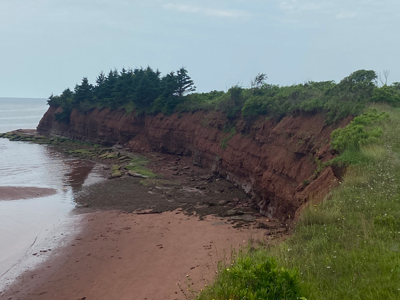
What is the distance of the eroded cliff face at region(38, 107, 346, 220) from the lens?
1532 cm

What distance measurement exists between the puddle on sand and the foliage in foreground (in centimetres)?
869

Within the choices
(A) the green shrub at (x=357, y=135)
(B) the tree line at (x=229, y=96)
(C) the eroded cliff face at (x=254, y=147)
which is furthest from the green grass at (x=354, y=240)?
(B) the tree line at (x=229, y=96)

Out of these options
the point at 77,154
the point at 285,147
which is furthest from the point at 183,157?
the point at 285,147

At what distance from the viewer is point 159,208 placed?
18422 millimetres

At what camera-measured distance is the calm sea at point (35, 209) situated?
43.4 feet

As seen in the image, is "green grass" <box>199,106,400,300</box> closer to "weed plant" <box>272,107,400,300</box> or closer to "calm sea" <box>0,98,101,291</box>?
"weed plant" <box>272,107,400,300</box>

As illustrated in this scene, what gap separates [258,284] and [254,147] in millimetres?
17791

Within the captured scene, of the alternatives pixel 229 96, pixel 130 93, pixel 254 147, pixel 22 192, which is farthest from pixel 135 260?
pixel 130 93

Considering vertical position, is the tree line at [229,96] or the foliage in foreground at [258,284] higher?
the tree line at [229,96]

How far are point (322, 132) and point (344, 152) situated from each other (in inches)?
182

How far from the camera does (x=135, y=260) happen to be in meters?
11.9

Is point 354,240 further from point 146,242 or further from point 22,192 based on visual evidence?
point 22,192

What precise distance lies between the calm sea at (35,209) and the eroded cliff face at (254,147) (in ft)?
28.3

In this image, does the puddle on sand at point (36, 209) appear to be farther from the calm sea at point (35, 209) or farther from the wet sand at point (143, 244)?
the wet sand at point (143, 244)
